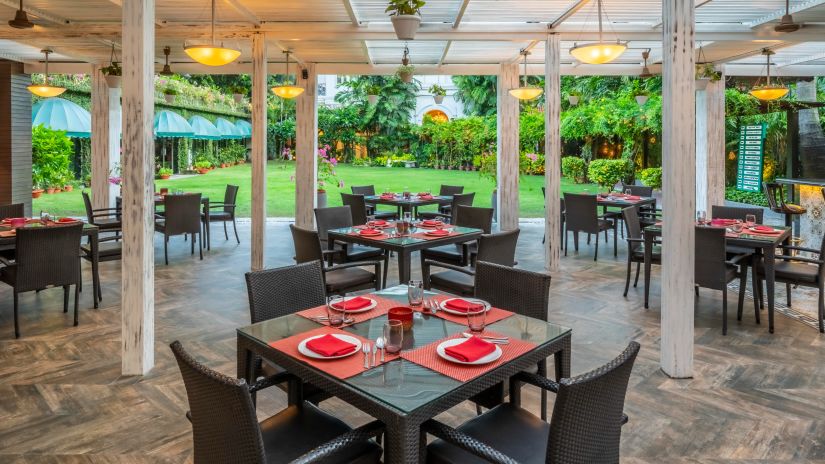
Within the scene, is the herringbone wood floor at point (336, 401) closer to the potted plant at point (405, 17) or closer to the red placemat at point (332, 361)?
the red placemat at point (332, 361)

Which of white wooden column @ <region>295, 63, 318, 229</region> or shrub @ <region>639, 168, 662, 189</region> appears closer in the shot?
white wooden column @ <region>295, 63, 318, 229</region>

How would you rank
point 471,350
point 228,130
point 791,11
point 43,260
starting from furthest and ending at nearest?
1. point 228,130
2. point 791,11
3. point 43,260
4. point 471,350

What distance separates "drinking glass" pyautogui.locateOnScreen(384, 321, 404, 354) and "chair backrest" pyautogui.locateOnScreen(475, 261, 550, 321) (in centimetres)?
89

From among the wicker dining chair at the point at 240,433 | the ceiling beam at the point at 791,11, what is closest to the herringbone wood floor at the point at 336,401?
the wicker dining chair at the point at 240,433

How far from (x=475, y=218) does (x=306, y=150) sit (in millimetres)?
4814

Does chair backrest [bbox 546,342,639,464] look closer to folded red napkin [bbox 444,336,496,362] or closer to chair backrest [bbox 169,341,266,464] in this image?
folded red napkin [bbox 444,336,496,362]

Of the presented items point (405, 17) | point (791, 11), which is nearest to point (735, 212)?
point (791, 11)

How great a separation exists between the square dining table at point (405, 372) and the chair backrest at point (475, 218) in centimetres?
336

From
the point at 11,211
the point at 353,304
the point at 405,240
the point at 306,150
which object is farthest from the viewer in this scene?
the point at 306,150

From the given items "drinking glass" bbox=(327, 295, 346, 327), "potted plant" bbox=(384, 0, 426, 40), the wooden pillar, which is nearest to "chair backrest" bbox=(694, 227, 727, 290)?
"potted plant" bbox=(384, 0, 426, 40)

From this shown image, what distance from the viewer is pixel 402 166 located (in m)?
19.0

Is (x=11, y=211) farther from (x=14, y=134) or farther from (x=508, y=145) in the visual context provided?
(x=508, y=145)

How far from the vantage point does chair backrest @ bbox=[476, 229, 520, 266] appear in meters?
4.09

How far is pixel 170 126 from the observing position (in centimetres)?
1230
